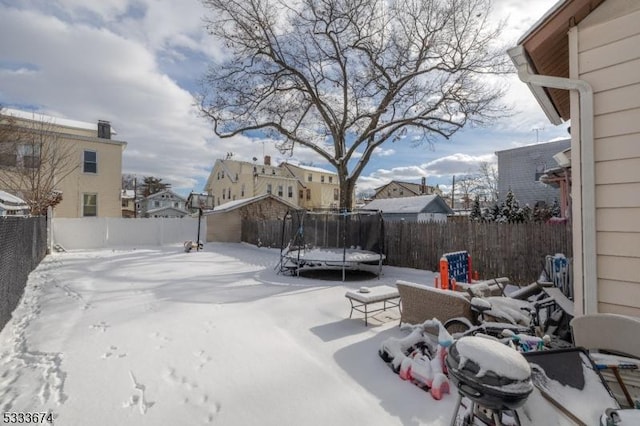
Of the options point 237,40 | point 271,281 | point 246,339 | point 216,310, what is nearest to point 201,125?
point 237,40

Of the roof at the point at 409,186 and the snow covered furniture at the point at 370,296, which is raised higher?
the roof at the point at 409,186

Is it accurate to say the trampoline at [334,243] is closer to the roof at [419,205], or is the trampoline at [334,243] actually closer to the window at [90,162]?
the window at [90,162]

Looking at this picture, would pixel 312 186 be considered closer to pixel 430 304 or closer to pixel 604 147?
pixel 430 304

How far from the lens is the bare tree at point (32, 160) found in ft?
44.1

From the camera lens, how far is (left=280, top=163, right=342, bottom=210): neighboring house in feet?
105

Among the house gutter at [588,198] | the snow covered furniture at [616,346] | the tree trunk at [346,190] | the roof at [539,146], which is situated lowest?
the snow covered furniture at [616,346]

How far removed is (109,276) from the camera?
8109mm

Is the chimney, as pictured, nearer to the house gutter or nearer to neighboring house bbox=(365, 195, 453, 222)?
neighboring house bbox=(365, 195, 453, 222)

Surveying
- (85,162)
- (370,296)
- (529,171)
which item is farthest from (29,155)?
(529,171)

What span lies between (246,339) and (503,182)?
2297 cm

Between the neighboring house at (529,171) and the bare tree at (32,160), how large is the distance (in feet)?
84.0

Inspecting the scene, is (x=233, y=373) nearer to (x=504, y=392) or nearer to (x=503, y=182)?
(x=504, y=392)

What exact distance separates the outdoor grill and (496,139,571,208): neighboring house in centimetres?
2186

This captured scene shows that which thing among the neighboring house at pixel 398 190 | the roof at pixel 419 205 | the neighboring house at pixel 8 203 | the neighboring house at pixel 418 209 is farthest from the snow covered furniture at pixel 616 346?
the neighboring house at pixel 398 190
